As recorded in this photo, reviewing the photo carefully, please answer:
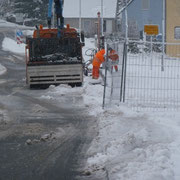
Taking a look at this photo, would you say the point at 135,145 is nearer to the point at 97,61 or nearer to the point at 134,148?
the point at 134,148

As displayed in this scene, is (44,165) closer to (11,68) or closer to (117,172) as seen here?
(117,172)

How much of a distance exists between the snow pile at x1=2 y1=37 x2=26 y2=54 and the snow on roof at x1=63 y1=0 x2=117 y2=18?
47.7 ft

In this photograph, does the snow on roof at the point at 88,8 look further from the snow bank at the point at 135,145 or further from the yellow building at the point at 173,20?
the snow bank at the point at 135,145

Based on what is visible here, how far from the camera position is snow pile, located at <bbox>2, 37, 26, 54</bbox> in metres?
37.7

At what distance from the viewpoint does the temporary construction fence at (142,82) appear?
10422 mm

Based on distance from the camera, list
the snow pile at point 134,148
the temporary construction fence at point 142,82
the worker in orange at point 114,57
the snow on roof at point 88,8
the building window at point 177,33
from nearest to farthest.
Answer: the snow pile at point 134,148 < the temporary construction fence at point 142,82 < the worker in orange at point 114,57 < the building window at point 177,33 < the snow on roof at point 88,8

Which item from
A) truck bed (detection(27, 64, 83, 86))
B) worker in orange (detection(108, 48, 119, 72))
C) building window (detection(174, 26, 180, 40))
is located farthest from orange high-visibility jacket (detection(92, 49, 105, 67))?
building window (detection(174, 26, 180, 40))

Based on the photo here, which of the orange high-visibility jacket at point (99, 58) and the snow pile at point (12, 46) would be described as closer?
the orange high-visibility jacket at point (99, 58)

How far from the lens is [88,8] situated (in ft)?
189

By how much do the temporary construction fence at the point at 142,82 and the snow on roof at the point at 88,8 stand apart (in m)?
45.7

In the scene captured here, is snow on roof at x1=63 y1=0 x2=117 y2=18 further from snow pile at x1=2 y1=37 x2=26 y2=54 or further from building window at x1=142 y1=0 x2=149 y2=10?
snow pile at x1=2 y1=37 x2=26 y2=54

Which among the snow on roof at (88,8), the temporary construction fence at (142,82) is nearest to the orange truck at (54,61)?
the temporary construction fence at (142,82)

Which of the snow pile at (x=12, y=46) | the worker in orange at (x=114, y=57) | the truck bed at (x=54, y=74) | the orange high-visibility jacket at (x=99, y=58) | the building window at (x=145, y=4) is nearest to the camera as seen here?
the worker in orange at (x=114, y=57)

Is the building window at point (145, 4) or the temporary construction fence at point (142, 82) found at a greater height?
the building window at point (145, 4)
